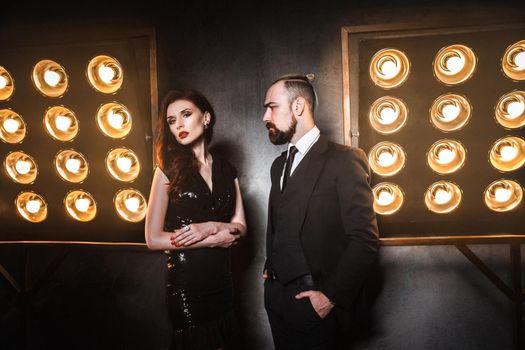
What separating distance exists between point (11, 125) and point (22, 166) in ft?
0.93

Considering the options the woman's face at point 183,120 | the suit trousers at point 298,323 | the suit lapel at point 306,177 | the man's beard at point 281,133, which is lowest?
the suit trousers at point 298,323

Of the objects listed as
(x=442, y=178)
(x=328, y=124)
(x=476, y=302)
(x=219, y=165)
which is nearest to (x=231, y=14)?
(x=328, y=124)

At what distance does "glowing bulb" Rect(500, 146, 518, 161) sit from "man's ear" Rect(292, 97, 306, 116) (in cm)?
133

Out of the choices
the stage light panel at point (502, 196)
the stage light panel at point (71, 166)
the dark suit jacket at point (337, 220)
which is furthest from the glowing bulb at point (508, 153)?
the stage light panel at point (71, 166)

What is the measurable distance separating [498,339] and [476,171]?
1349mm

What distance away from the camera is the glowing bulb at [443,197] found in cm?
189

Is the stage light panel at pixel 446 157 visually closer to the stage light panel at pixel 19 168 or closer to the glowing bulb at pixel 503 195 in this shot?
the glowing bulb at pixel 503 195

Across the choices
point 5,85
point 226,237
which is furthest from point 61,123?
point 226,237

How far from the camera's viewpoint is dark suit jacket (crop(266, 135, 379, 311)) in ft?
4.28

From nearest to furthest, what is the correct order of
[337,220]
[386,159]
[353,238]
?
[353,238] < [337,220] < [386,159]

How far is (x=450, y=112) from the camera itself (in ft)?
5.84

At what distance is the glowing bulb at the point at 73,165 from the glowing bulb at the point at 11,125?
16.5 inches

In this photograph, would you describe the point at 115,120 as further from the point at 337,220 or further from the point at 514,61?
the point at 514,61

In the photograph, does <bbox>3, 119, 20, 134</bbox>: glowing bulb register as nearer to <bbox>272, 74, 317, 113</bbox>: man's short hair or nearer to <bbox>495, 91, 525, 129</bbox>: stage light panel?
<bbox>272, 74, 317, 113</bbox>: man's short hair
